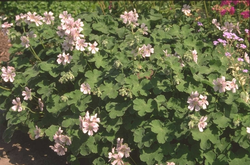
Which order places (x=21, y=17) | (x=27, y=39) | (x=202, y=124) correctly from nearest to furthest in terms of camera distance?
(x=202, y=124) < (x=27, y=39) < (x=21, y=17)

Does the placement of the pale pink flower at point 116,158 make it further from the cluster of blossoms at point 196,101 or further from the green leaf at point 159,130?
the cluster of blossoms at point 196,101

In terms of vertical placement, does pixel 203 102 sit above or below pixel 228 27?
above

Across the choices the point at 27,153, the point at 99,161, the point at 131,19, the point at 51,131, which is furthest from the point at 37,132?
the point at 131,19

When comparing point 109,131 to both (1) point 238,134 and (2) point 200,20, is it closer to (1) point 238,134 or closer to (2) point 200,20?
(1) point 238,134

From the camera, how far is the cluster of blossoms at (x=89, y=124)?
3.07 m

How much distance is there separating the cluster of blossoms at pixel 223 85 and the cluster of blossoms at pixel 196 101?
136 millimetres

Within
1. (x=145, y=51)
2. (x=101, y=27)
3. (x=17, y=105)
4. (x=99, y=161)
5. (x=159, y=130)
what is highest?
(x=145, y=51)

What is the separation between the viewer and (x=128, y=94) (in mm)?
3180

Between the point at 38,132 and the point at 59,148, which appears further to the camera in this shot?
the point at 38,132

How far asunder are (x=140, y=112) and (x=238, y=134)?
79 cm

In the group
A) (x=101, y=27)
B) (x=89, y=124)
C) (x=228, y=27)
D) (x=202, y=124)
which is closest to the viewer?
(x=202, y=124)

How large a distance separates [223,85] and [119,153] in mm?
966

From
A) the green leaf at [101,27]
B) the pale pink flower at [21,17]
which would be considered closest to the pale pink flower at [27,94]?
the pale pink flower at [21,17]

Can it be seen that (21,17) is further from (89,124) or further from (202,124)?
(202,124)
